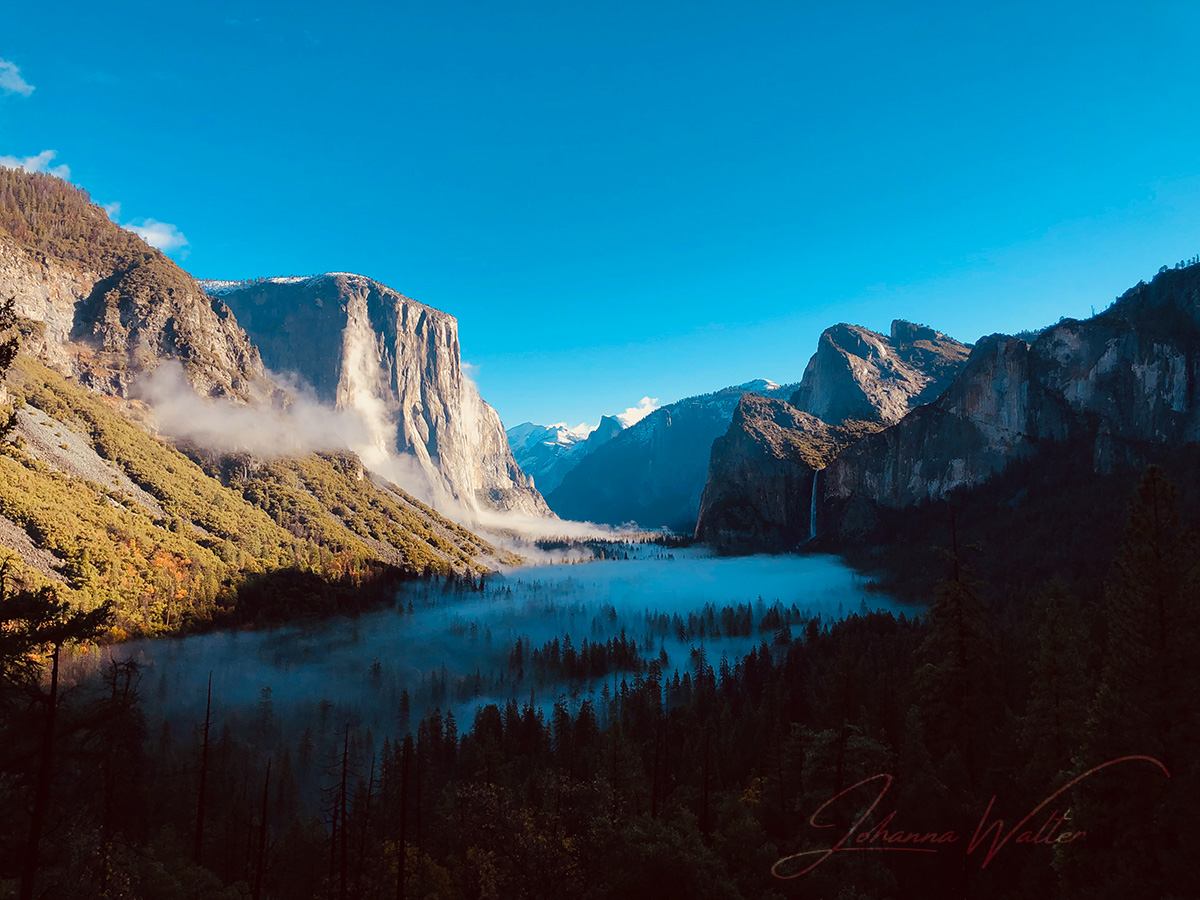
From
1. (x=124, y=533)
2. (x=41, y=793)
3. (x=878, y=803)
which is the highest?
(x=41, y=793)

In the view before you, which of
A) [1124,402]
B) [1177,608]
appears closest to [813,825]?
[1177,608]

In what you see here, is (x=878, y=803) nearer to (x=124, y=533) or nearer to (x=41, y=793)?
(x=41, y=793)

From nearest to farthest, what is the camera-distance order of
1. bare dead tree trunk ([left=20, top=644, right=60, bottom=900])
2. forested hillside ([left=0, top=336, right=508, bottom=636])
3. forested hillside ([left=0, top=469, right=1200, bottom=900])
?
bare dead tree trunk ([left=20, top=644, right=60, bottom=900]), forested hillside ([left=0, top=469, right=1200, bottom=900]), forested hillside ([left=0, top=336, right=508, bottom=636])

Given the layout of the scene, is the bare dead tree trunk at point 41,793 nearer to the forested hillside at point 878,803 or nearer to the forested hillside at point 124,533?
the forested hillside at point 878,803

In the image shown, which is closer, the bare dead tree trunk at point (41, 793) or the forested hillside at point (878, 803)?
the bare dead tree trunk at point (41, 793)

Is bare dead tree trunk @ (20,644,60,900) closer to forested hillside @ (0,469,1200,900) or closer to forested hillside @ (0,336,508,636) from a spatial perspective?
forested hillside @ (0,469,1200,900)

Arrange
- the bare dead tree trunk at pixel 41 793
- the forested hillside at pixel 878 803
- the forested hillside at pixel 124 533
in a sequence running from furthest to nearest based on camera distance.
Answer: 1. the forested hillside at pixel 124 533
2. the forested hillside at pixel 878 803
3. the bare dead tree trunk at pixel 41 793

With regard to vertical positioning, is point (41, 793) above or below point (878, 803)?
above

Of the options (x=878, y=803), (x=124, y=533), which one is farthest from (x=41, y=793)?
(x=124, y=533)

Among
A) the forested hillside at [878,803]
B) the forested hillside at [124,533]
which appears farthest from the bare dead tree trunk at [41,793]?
the forested hillside at [124,533]

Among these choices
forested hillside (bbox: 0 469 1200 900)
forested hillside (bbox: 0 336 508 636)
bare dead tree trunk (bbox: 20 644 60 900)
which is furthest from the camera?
forested hillside (bbox: 0 336 508 636)

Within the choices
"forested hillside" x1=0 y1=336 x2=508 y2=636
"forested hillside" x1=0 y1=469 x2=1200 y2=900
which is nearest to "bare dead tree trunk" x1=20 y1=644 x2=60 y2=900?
"forested hillside" x1=0 y1=469 x2=1200 y2=900

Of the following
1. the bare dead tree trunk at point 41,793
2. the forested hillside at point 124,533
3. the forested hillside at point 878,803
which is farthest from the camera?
the forested hillside at point 124,533
